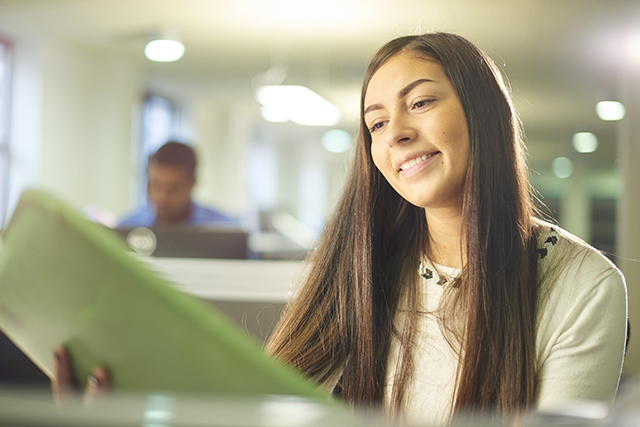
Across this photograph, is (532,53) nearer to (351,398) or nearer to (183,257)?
(183,257)

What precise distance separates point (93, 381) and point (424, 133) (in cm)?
68

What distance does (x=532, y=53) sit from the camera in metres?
4.24

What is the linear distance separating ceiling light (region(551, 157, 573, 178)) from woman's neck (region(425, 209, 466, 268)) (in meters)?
3.84

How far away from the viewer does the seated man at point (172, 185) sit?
2652 mm

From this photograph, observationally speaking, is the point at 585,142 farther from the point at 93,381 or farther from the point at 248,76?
the point at 93,381

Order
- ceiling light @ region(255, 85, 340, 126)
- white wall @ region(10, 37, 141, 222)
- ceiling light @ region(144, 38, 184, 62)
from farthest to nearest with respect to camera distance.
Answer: white wall @ region(10, 37, 141, 222) → ceiling light @ region(144, 38, 184, 62) → ceiling light @ region(255, 85, 340, 126)

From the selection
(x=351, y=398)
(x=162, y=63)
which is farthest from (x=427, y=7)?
(x=351, y=398)

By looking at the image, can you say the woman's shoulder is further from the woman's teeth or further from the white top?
the woman's teeth

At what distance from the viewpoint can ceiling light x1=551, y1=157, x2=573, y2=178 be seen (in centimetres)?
447

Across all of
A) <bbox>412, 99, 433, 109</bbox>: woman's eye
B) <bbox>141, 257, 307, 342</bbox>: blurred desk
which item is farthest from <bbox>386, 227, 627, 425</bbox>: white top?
<bbox>141, 257, 307, 342</bbox>: blurred desk

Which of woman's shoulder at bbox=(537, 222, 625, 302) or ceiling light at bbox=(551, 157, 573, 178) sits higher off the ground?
ceiling light at bbox=(551, 157, 573, 178)

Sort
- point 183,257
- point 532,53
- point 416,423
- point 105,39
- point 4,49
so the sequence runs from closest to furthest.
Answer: point 416,423
point 183,257
point 532,53
point 4,49
point 105,39

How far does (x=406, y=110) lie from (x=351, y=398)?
19.2 inches

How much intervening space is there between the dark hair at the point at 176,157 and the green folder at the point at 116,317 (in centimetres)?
228
